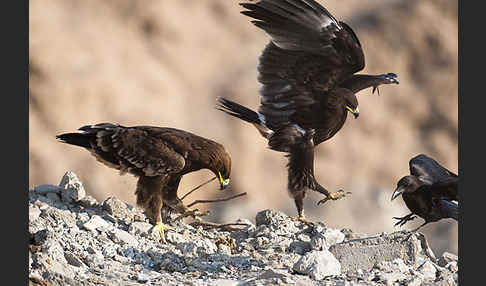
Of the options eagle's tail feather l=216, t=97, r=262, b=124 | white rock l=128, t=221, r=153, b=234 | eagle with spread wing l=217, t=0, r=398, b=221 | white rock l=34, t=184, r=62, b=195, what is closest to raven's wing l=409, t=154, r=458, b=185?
eagle with spread wing l=217, t=0, r=398, b=221

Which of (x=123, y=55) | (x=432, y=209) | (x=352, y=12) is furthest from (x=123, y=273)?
(x=352, y=12)

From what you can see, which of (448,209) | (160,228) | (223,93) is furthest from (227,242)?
(223,93)

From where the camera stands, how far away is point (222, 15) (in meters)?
11.6

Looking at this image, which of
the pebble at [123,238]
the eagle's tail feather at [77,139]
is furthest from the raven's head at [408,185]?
the eagle's tail feather at [77,139]

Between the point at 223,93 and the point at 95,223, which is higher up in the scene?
the point at 223,93

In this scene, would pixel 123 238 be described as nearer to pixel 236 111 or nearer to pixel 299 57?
pixel 236 111

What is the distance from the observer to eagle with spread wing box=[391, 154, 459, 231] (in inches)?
201

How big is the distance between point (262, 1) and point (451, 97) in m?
7.50

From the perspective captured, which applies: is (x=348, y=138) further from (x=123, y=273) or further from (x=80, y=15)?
(x=123, y=273)

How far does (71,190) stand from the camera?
20.5 feet

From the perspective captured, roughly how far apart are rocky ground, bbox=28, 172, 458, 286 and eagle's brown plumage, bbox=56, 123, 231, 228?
0.31 meters

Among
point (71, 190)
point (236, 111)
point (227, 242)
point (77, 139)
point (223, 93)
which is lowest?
point (227, 242)

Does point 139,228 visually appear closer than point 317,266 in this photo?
No

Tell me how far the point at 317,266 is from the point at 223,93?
21.2 ft
